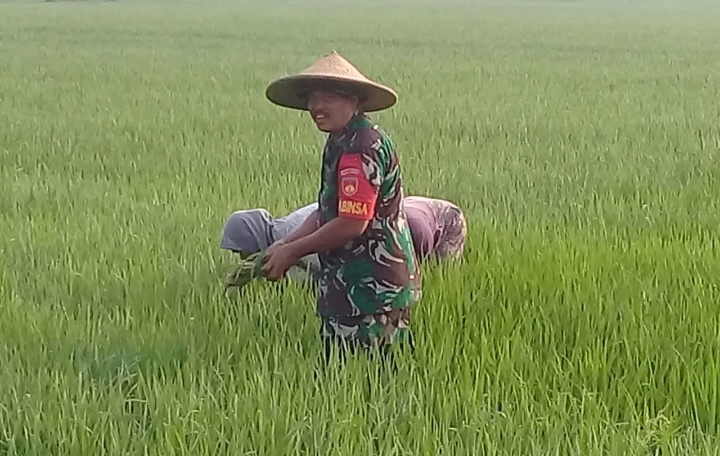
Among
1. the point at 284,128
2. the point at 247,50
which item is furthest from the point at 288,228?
the point at 247,50

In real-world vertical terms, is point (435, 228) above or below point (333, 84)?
below

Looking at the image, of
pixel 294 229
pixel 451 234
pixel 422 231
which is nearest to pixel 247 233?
pixel 294 229

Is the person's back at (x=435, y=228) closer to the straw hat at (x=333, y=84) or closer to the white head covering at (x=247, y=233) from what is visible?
the white head covering at (x=247, y=233)

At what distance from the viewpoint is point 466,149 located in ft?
20.4

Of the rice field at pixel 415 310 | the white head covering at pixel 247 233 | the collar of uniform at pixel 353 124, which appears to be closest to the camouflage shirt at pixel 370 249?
the collar of uniform at pixel 353 124

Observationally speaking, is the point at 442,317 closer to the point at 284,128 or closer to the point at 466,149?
the point at 466,149

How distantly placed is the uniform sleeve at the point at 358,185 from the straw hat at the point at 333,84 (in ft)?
0.60

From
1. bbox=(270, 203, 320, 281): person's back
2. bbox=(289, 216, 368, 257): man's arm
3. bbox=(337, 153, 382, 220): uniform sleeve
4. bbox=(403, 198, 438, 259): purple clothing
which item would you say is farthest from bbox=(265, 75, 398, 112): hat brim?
bbox=(403, 198, 438, 259): purple clothing

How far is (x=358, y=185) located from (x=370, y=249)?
0.22 m

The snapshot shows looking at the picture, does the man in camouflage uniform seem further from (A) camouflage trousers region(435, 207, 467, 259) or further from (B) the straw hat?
(A) camouflage trousers region(435, 207, 467, 259)

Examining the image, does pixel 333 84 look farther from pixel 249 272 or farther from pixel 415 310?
pixel 415 310

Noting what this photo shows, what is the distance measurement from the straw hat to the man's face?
2cm

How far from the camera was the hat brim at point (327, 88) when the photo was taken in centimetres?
244

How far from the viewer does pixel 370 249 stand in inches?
101
